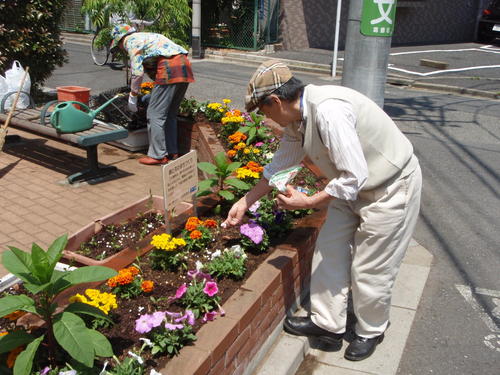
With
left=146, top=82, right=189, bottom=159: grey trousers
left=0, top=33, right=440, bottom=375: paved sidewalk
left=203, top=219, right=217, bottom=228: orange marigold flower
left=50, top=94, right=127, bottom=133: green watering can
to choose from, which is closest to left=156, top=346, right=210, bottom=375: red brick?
left=0, top=33, right=440, bottom=375: paved sidewalk

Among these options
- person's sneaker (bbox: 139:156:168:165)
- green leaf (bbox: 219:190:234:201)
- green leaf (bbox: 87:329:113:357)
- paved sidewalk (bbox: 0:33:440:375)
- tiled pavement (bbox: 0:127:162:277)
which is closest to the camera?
green leaf (bbox: 87:329:113:357)

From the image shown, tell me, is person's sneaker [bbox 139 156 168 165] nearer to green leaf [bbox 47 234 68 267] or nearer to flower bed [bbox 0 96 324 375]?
flower bed [bbox 0 96 324 375]

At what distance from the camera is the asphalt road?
3.30 metres

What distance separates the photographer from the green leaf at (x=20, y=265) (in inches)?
89.9

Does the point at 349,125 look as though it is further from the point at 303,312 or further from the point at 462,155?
the point at 462,155

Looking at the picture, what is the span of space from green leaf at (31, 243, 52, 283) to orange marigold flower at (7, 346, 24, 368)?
314 mm

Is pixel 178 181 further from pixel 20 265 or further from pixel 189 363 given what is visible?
pixel 189 363

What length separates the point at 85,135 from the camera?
17.0ft

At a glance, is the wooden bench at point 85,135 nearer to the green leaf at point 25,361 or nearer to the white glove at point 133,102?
the white glove at point 133,102

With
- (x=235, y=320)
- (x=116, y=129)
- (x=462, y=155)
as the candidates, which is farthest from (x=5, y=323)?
(x=462, y=155)

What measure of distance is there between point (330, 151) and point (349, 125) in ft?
0.49

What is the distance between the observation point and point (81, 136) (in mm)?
5125

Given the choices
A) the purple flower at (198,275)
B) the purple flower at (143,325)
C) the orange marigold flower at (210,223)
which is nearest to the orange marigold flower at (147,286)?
the purple flower at (198,275)

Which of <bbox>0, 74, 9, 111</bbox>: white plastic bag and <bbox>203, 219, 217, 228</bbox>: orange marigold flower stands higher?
<bbox>0, 74, 9, 111</bbox>: white plastic bag
